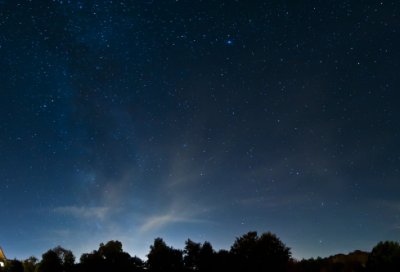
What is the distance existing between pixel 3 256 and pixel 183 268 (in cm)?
7486

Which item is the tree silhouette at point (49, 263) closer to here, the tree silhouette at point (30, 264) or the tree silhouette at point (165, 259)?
the tree silhouette at point (30, 264)

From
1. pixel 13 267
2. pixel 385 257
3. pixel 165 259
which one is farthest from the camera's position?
pixel 13 267

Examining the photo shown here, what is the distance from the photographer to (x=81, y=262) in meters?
58.6

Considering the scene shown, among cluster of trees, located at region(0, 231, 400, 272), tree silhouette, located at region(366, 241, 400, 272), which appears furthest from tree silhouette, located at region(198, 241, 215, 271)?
tree silhouette, located at region(366, 241, 400, 272)

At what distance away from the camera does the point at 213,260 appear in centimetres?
Answer: 4153

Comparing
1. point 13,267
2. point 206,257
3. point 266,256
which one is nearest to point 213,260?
point 206,257

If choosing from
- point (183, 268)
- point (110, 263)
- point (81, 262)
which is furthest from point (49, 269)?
point (183, 268)

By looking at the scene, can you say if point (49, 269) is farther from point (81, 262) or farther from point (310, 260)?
point (310, 260)

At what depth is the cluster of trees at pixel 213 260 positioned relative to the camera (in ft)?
119

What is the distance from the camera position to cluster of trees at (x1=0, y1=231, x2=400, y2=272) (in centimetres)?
3625

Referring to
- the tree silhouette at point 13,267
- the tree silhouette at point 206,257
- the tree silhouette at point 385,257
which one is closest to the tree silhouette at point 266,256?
the tree silhouette at point 206,257

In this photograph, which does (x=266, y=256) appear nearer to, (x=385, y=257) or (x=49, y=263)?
(x=385, y=257)

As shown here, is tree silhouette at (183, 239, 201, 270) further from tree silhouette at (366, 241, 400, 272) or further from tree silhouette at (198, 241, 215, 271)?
tree silhouette at (366, 241, 400, 272)

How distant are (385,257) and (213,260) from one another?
24530 millimetres
